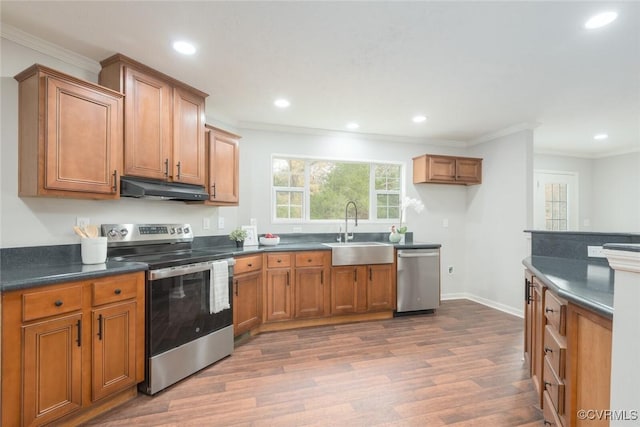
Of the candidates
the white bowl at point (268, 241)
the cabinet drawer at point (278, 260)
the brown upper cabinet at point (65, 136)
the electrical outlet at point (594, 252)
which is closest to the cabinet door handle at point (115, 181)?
the brown upper cabinet at point (65, 136)

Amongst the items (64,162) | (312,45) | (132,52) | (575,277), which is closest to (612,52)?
(575,277)

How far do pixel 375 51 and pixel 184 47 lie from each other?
54.1 inches

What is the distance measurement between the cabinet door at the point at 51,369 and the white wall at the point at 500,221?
455 cm

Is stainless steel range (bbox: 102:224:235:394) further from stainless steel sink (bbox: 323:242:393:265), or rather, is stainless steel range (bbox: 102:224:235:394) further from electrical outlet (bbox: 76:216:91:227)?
stainless steel sink (bbox: 323:242:393:265)

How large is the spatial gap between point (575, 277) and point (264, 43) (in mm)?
2450

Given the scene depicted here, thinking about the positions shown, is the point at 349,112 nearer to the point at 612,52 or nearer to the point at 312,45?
the point at 312,45

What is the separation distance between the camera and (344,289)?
3.75m

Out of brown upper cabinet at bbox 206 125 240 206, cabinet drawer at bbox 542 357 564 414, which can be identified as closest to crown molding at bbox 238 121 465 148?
brown upper cabinet at bbox 206 125 240 206

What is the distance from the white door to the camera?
18.5 feet

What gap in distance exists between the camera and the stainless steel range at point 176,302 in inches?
87.5

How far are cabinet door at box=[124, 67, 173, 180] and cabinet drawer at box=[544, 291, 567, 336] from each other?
281 centimetres

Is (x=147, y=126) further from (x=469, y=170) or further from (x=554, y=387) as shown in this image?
(x=469, y=170)

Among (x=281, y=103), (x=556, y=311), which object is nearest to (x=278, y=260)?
(x=281, y=103)

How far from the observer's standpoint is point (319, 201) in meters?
4.45
